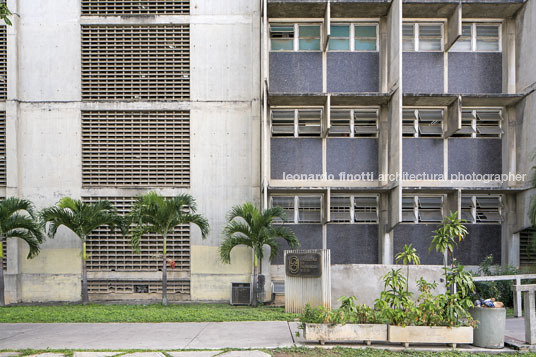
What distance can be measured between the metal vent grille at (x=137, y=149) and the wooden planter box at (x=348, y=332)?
347 inches

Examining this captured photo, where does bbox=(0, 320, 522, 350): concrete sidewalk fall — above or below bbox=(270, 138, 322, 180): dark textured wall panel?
below

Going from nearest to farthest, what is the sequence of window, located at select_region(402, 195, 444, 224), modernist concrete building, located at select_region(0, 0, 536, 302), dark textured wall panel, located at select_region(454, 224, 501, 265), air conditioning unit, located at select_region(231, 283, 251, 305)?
air conditioning unit, located at select_region(231, 283, 251, 305), dark textured wall panel, located at select_region(454, 224, 501, 265), modernist concrete building, located at select_region(0, 0, 536, 302), window, located at select_region(402, 195, 444, 224)

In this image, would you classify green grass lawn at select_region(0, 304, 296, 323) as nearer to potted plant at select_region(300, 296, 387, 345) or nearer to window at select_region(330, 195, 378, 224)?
potted plant at select_region(300, 296, 387, 345)

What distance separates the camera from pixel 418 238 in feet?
50.6

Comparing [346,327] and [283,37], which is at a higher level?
[283,37]

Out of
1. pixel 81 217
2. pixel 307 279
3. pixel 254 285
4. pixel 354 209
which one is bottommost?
pixel 254 285

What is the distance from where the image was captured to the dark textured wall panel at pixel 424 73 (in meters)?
15.5

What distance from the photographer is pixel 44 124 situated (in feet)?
51.4

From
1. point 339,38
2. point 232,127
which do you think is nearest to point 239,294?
point 232,127

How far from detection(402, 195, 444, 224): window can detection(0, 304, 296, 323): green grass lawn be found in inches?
243

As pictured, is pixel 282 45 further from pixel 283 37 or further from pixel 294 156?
pixel 294 156

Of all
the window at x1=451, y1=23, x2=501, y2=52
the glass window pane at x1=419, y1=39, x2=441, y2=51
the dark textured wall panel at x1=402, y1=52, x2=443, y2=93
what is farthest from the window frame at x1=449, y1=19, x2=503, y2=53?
the dark textured wall panel at x1=402, y1=52, x2=443, y2=93

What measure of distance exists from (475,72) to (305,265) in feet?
33.1

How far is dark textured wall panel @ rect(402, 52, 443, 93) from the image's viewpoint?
15492mm
